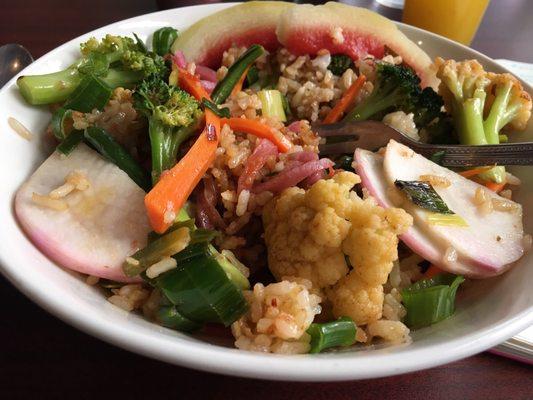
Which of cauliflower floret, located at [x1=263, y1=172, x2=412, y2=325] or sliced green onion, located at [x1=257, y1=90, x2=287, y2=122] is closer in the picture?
cauliflower floret, located at [x1=263, y1=172, x2=412, y2=325]

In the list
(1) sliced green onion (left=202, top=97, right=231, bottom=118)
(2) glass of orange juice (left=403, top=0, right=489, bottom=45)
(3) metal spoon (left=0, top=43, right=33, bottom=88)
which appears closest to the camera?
(1) sliced green onion (left=202, top=97, right=231, bottom=118)

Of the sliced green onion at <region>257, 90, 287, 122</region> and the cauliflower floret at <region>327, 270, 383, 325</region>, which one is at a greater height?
the sliced green onion at <region>257, 90, 287, 122</region>

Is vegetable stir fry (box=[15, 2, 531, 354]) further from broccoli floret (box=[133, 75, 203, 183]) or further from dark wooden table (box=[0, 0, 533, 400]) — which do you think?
dark wooden table (box=[0, 0, 533, 400])

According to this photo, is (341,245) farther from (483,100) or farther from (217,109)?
(483,100)

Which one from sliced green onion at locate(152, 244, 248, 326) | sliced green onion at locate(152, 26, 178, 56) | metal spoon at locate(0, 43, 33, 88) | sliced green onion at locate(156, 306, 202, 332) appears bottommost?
sliced green onion at locate(156, 306, 202, 332)

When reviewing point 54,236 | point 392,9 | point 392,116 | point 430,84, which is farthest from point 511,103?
point 392,9

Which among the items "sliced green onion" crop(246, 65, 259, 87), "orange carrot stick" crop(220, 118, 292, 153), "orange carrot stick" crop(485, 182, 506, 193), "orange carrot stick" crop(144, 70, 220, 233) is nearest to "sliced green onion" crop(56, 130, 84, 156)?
"orange carrot stick" crop(144, 70, 220, 233)

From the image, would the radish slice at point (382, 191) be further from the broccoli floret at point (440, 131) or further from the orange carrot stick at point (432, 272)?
the broccoli floret at point (440, 131)
